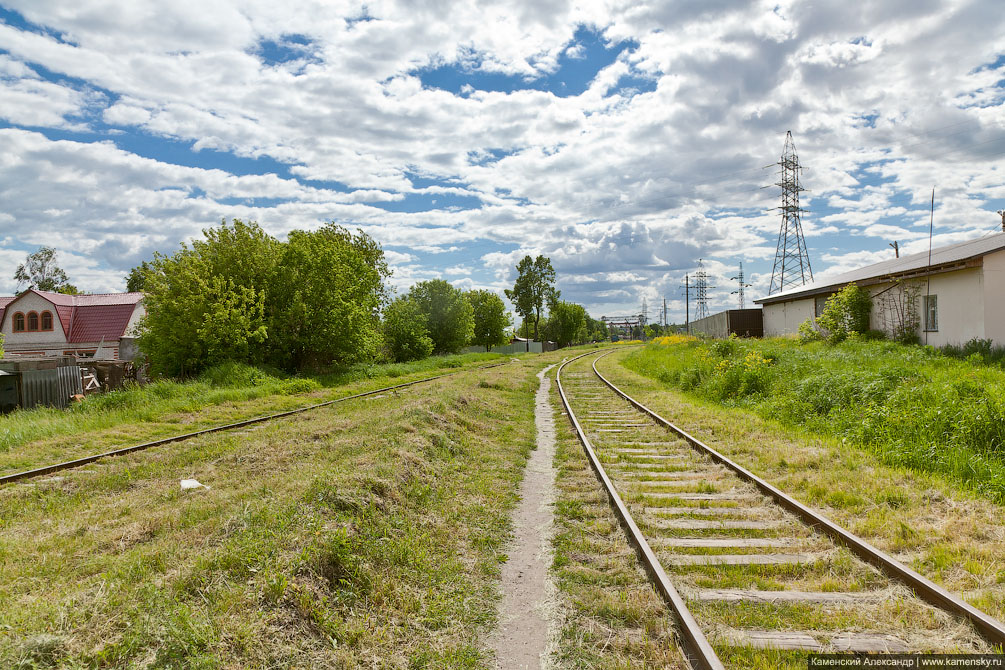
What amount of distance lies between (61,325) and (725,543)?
48216 millimetres

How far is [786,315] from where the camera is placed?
106 feet

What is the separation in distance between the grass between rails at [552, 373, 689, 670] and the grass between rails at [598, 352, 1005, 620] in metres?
2.34

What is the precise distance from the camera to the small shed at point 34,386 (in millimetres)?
15523

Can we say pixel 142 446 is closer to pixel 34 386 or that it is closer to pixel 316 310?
pixel 34 386

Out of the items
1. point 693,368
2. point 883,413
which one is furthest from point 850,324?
point 883,413

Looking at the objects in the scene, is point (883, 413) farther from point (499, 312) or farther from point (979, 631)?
point (499, 312)

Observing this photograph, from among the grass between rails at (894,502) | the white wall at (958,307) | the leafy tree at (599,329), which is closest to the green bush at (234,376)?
the grass between rails at (894,502)

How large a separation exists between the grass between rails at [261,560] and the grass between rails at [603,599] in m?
0.65

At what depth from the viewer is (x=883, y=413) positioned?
908cm

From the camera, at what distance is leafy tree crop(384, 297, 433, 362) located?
39688 mm

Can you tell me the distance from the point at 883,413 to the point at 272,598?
941 cm

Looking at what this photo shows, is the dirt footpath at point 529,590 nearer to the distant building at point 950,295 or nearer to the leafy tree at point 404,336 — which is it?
the distant building at point 950,295

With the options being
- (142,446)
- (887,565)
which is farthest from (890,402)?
(142,446)

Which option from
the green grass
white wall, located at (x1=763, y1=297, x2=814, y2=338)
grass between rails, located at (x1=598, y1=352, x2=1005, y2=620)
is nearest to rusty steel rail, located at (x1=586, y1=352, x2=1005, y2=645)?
grass between rails, located at (x1=598, y1=352, x2=1005, y2=620)
